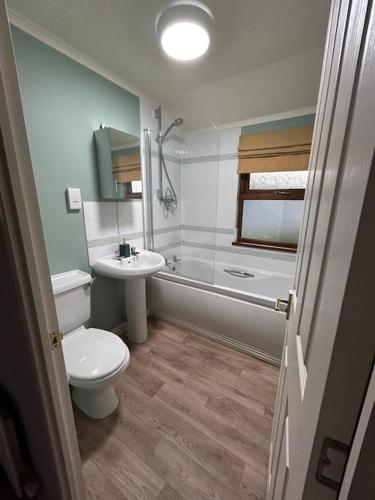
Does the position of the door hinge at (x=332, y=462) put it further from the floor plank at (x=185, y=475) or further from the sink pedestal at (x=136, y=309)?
the sink pedestal at (x=136, y=309)

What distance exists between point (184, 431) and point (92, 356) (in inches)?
28.8

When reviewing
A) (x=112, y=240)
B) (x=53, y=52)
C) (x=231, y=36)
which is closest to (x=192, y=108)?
(x=231, y=36)

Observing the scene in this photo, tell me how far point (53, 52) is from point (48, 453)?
2.19 meters

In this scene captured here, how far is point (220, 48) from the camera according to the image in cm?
148

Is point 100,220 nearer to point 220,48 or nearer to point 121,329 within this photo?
point 121,329

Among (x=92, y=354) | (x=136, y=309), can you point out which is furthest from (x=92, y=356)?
(x=136, y=309)

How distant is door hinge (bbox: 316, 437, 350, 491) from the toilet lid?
1.16 meters

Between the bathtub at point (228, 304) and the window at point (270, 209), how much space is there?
41 cm

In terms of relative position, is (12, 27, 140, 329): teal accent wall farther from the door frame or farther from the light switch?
the door frame

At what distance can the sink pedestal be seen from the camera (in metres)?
1.91

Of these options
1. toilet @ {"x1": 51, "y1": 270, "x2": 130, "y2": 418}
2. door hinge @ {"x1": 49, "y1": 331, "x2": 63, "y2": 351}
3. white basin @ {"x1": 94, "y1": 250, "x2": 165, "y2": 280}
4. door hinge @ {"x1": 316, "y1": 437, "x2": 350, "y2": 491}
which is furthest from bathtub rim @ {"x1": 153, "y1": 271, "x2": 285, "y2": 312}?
door hinge @ {"x1": 49, "y1": 331, "x2": 63, "y2": 351}

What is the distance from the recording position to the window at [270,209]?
2.35 metres

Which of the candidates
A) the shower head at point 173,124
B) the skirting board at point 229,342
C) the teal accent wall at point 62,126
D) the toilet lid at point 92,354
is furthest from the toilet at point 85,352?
the shower head at point 173,124

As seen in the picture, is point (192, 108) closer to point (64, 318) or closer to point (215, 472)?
point (64, 318)
